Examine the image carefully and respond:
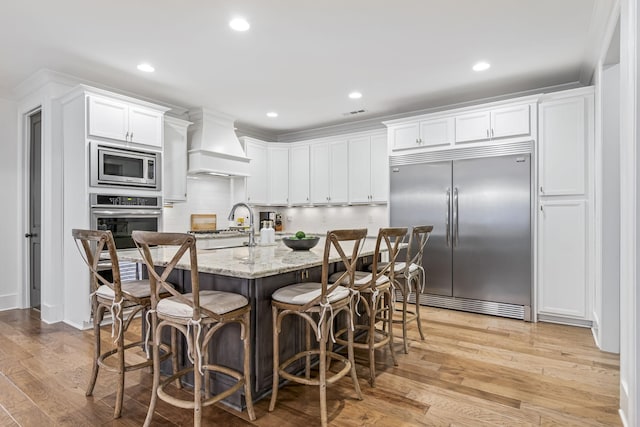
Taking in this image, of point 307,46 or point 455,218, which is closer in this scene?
point 307,46

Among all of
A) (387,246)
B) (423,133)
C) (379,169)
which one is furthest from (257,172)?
(387,246)

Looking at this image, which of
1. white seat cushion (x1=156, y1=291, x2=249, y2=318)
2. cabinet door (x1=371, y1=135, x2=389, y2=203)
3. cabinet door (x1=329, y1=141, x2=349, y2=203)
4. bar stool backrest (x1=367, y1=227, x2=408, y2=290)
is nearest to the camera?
white seat cushion (x1=156, y1=291, x2=249, y2=318)

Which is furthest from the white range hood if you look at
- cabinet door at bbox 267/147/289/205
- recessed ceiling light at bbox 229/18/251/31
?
recessed ceiling light at bbox 229/18/251/31

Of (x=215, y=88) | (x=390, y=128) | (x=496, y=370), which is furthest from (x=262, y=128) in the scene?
(x=496, y=370)

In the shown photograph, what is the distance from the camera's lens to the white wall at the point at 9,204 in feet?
14.2

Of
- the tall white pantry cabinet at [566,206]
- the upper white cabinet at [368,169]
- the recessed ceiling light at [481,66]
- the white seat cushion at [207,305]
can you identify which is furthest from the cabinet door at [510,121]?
the white seat cushion at [207,305]

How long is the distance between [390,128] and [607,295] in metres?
2.93

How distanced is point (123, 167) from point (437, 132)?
143 inches

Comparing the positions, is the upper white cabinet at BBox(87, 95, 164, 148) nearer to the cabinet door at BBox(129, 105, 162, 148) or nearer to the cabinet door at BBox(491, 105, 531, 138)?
the cabinet door at BBox(129, 105, 162, 148)

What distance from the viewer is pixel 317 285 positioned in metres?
2.33

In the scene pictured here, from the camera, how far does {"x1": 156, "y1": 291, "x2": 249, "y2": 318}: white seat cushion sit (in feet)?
5.94

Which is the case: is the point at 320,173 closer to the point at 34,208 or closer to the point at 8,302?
the point at 34,208

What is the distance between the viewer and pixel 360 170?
5355mm

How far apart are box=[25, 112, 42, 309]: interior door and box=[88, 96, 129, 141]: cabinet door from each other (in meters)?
1.22
